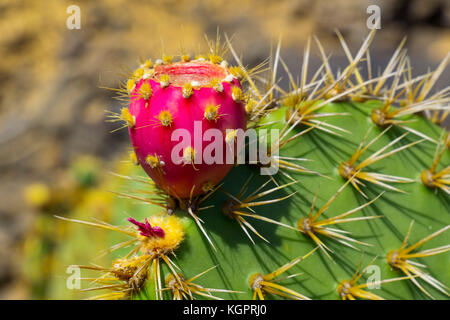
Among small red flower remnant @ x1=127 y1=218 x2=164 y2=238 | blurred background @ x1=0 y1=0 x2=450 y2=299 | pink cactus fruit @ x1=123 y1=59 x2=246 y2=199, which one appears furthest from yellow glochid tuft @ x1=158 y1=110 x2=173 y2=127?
blurred background @ x1=0 y1=0 x2=450 y2=299

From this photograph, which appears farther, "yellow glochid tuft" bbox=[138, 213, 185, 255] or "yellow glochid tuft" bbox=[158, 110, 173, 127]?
"yellow glochid tuft" bbox=[138, 213, 185, 255]

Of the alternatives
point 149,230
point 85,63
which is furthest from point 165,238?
point 85,63

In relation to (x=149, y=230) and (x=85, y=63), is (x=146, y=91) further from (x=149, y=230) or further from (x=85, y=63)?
(x=85, y=63)

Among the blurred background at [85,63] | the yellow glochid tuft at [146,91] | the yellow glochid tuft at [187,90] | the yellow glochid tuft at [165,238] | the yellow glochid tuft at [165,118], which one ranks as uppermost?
the blurred background at [85,63]

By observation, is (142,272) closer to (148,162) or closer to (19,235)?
(148,162)

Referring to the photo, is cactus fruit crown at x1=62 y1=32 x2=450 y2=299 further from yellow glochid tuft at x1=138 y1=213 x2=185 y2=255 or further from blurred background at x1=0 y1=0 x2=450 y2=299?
blurred background at x1=0 y1=0 x2=450 y2=299

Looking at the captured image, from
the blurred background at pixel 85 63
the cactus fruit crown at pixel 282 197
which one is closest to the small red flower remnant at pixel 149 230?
the cactus fruit crown at pixel 282 197

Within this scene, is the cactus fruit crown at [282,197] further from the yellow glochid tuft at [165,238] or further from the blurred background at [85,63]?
the blurred background at [85,63]
